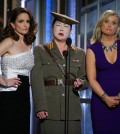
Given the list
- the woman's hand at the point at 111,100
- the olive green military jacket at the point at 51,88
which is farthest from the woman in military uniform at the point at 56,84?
the woman's hand at the point at 111,100

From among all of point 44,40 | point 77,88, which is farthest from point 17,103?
point 44,40

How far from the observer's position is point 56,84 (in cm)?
260

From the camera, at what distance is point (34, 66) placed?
103 inches

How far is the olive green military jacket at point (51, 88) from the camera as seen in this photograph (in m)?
2.58

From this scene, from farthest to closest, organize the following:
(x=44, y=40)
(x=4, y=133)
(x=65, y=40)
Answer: (x=44, y=40) < (x=65, y=40) < (x=4, y=133)

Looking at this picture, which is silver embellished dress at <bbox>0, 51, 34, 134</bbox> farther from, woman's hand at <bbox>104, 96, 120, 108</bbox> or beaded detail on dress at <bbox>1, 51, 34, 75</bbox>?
woman's hand at <bbox>104, 96, 120, 108</bbox>

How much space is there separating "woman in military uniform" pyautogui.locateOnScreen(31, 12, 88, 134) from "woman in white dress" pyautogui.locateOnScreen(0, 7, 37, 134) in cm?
Result: 9

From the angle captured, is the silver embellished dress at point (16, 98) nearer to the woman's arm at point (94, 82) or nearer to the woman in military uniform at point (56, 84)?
the woman in military uniform at point (56, 84)

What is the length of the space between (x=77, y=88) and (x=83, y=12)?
1677 millimetres

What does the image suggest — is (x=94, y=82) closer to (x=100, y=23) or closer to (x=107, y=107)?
(x=107, y=107)

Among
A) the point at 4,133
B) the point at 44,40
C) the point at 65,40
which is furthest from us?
the point at 44,40

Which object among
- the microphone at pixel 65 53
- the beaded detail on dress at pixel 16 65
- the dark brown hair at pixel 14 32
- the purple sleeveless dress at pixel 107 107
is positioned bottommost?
the purple sleeveless dress at pixel 107 107

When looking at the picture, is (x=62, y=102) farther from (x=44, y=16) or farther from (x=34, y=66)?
(x=44, y=16)

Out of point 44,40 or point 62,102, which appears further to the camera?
point 44,40
